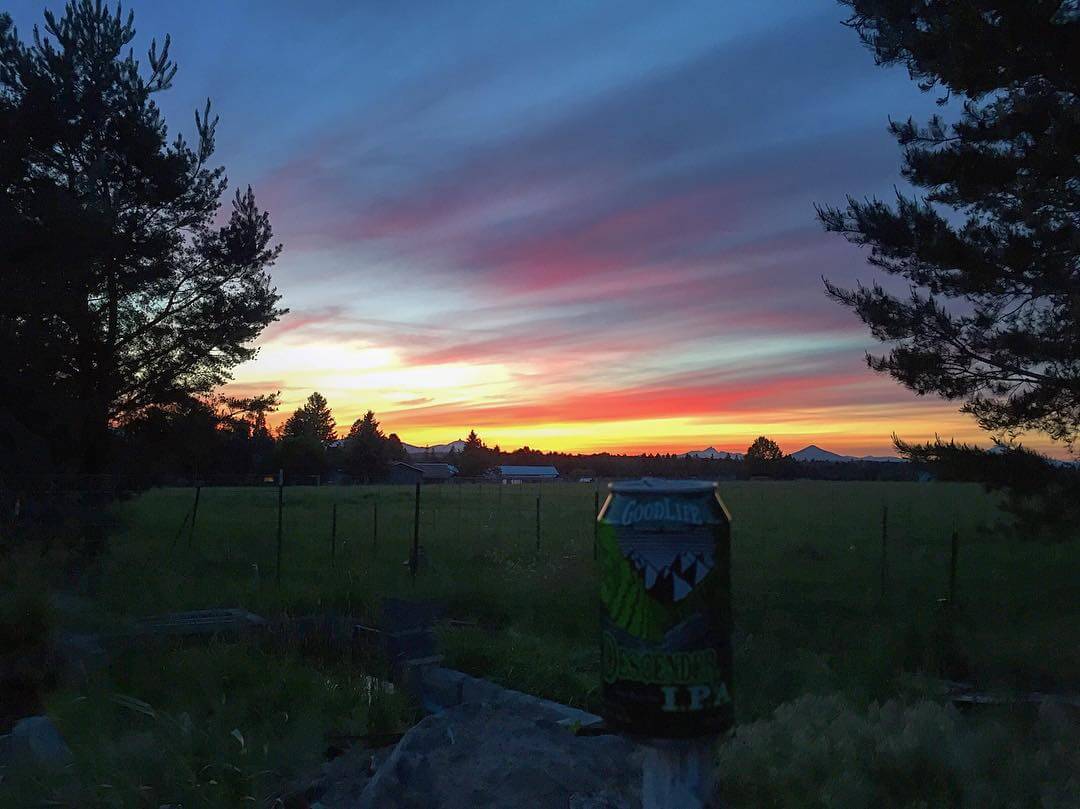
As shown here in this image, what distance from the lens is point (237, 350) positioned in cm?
1516

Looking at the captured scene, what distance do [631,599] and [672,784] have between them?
1.63 feet

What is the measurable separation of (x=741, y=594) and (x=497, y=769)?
7882mm

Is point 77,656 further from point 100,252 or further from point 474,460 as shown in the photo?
point 474,460

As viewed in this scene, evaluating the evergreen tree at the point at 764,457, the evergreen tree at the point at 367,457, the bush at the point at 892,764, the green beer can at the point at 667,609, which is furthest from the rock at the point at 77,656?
the evergreen tree at the point at 367,457

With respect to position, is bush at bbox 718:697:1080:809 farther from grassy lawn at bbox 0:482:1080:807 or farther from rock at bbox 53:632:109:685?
rock at bbox 53:632:109:685

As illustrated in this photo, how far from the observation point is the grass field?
6.70 meters

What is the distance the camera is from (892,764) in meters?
3.64

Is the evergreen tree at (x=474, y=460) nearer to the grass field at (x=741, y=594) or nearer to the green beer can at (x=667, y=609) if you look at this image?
the grass field at (x=741, y=594)

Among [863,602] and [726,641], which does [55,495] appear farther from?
[726,641]

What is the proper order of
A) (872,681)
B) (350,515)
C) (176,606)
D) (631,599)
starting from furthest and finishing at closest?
(350,515) < (176,606) < (872,681) < (631,599)

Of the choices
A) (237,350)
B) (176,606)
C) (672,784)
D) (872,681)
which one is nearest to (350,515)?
(237,350)

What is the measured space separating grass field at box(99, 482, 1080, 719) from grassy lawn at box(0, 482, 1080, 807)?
37 millimetres

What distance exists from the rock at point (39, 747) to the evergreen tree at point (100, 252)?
918cm

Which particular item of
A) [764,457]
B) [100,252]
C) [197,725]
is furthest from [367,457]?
[197,725]
